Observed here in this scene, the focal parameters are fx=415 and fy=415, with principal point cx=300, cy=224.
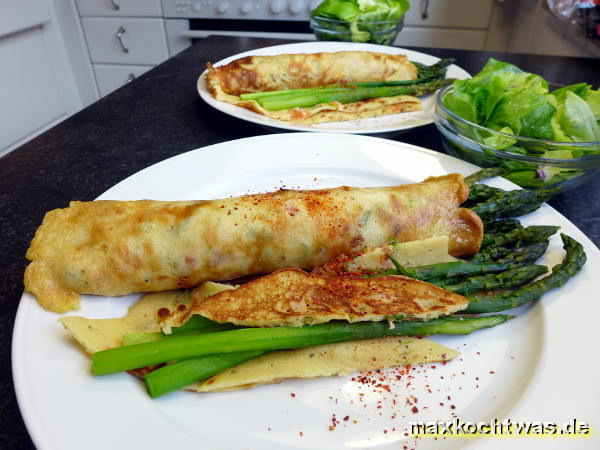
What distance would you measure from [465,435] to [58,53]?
23.1ft

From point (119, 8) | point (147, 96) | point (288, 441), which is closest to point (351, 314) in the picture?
point (288, 441)

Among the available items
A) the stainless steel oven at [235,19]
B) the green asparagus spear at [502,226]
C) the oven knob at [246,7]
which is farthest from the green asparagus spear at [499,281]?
the oven knob at [246,7]

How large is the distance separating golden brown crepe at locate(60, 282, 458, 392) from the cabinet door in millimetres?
4929

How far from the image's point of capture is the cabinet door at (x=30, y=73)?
5148 millimetres

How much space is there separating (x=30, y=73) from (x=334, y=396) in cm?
620

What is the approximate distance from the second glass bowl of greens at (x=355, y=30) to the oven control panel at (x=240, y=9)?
68.4 inches

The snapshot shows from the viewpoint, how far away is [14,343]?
1247 millimetres

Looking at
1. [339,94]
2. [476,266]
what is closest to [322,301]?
[476,266]

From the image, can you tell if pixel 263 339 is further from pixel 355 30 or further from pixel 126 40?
pixel 126 40

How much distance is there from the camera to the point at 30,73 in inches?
219

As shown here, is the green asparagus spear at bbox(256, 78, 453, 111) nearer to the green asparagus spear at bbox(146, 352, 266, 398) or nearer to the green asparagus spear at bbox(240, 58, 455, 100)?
the green asparagus spear at bbox(240, 58, 455, 100)

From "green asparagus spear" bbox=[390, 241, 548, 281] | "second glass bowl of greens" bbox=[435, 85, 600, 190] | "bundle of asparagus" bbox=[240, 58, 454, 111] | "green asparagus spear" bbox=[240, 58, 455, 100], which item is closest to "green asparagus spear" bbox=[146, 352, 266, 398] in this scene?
"green asparagus spear" bbox=[390, 241, 548, 281]

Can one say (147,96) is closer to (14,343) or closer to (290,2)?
(14,343)

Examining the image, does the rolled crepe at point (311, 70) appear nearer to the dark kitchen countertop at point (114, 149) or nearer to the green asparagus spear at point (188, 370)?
the dark kitchen countertop at point (114, 149)
